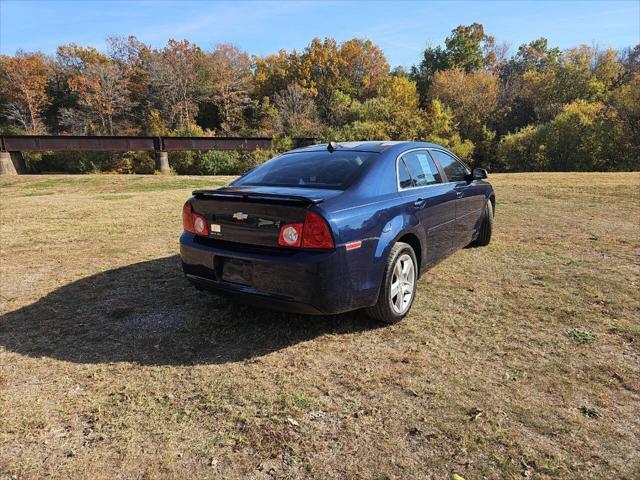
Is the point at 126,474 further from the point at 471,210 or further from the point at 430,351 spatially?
the point at 471,210

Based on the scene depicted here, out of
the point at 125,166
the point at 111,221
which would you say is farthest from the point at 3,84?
the point at 111,221

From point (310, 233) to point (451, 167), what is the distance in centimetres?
278

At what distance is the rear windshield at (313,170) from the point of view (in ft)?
12.0

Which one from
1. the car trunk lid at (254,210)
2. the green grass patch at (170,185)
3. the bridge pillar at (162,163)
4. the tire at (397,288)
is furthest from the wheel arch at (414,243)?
the bridge pillar at (162,163)

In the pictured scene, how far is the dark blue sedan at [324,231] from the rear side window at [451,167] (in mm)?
521

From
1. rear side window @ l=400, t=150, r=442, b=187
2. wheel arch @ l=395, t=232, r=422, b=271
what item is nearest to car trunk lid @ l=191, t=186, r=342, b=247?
wheel arch @ l=395, t=232, r=422, b=271

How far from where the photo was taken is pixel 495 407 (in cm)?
254

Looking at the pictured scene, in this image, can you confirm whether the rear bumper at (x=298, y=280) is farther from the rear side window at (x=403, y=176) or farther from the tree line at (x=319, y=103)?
the tree line at (x=319, y=103)

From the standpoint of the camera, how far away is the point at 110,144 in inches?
1152

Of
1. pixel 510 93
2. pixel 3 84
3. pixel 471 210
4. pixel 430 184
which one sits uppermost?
pixel 3 84

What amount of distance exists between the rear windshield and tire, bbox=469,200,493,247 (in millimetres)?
2758

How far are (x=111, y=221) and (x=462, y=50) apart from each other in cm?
7097

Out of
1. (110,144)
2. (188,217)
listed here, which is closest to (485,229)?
(188,217)

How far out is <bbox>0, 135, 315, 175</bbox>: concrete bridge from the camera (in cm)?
2820
